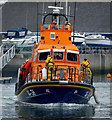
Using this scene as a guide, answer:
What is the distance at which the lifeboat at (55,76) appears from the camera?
19.8 meters

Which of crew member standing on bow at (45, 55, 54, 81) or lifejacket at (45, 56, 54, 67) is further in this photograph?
lifejacket at (45, 56, 54, 67)

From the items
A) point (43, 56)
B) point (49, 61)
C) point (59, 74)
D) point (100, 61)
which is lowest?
point (100, 61)

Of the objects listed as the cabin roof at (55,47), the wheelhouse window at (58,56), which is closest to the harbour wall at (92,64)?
the cabin roof at (55,47)

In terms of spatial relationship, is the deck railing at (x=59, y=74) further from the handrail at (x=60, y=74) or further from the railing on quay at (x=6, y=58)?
the railing on quay at (x=6, y=58)

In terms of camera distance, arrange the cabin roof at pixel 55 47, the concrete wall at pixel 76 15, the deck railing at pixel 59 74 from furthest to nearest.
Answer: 1. the concrete wall at pixel 76 15
2. the cabin roof at pixel 55 47
3. the deck railing at pixel 59 74

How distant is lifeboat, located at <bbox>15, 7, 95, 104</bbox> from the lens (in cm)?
1977

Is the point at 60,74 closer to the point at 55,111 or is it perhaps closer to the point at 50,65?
the point at 50,65

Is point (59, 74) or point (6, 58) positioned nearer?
point (59, 74)

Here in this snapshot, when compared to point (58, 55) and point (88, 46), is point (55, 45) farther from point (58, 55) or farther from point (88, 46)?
point (88, 46)

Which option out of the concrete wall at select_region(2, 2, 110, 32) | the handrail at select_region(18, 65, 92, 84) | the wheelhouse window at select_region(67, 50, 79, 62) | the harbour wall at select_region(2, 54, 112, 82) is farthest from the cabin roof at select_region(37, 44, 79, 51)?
the concrete wall at select_region(2, 2, 110, 32)

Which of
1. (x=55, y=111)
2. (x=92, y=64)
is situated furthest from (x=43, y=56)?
(x=92, y=64)

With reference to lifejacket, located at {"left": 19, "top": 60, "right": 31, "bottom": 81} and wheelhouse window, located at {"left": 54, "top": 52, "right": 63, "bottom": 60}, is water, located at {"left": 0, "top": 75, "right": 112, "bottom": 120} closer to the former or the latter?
lifejacket, located at {"left": 19, "top": 60, "right": 31, "bottom": 81}

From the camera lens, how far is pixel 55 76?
65.9 ft

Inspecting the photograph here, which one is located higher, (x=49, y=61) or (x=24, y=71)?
(x=49, y=61)
